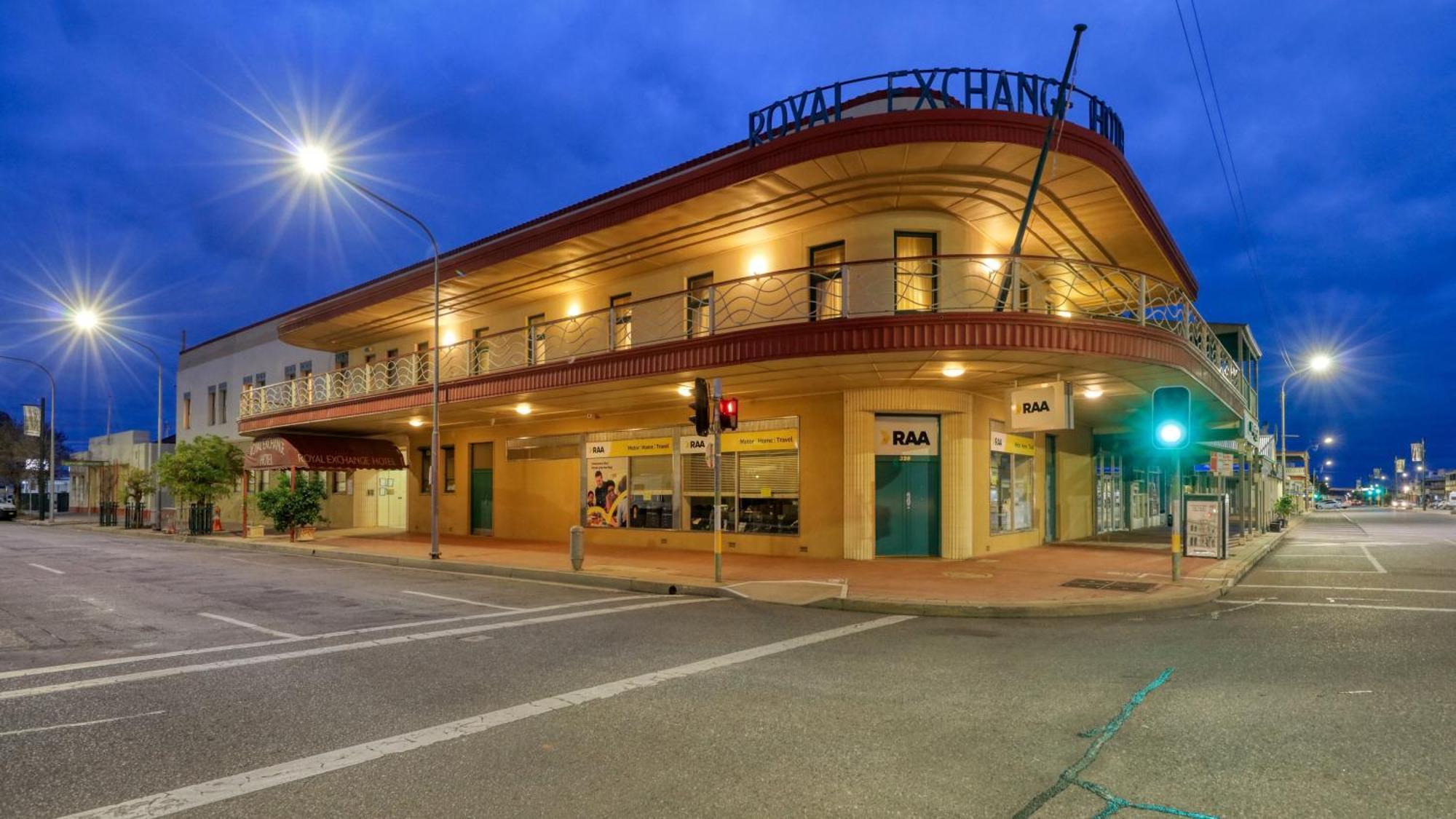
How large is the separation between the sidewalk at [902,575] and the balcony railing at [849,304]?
4.35 meters

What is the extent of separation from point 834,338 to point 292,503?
63.4ft

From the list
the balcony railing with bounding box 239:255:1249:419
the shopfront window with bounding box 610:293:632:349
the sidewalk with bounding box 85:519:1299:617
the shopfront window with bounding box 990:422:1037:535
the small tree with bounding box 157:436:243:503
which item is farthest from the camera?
the small tree with bounding box 157:436:243:503

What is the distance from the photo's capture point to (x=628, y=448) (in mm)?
20516

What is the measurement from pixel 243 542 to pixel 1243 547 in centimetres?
2894

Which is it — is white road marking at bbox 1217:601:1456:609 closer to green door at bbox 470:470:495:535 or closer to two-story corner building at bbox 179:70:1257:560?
two-story corner building at bbox 179:70:1257:560

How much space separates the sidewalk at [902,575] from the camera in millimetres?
11094

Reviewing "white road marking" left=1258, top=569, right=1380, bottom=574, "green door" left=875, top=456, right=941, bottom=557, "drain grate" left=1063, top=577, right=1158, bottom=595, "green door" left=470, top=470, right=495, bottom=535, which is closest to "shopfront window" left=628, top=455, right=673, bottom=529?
"green door" left=875, top=456, right=941, bottom=557

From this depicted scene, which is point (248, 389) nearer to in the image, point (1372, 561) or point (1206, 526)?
point (1206, 526)

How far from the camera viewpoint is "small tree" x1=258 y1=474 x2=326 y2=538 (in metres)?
24.6

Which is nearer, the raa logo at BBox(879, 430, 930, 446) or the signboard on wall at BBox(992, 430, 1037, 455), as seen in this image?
the raa logo at BBox(879, 430, 930, 446)

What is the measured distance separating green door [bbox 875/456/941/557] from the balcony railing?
3403 mm

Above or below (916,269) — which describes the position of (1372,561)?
below

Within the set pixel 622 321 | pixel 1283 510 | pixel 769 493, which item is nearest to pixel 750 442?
pixel 769 493

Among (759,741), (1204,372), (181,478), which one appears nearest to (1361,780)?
(759,741)
